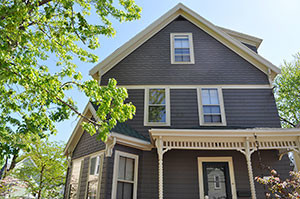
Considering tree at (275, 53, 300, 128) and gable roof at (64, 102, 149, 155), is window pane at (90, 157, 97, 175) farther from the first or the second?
tree at (275, 53, 300, 128)

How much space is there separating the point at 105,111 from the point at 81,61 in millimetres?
2280

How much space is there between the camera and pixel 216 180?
7.56 metres

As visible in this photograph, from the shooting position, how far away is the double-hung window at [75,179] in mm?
7625

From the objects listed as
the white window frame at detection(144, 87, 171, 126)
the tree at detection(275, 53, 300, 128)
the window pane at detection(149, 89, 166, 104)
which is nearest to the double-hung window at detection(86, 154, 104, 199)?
the white window frame at detection(144, 87, 171, 126)

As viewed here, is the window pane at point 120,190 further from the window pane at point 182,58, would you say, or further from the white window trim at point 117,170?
the window pane at point 182,58


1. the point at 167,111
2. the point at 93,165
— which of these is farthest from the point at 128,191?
the point at 167,111

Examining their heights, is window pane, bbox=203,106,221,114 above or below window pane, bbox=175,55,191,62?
below

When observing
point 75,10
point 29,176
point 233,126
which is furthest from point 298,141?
point 29,176

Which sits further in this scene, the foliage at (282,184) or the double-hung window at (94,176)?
the double-hung window at (94,176)

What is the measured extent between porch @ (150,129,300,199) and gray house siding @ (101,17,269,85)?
288 cm

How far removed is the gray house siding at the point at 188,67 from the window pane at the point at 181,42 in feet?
1.10

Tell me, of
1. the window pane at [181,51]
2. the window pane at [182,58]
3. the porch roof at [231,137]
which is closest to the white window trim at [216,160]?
the porch roof at [231,137]

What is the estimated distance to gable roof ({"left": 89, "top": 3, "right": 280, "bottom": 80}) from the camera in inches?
364

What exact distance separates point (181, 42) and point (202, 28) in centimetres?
120
